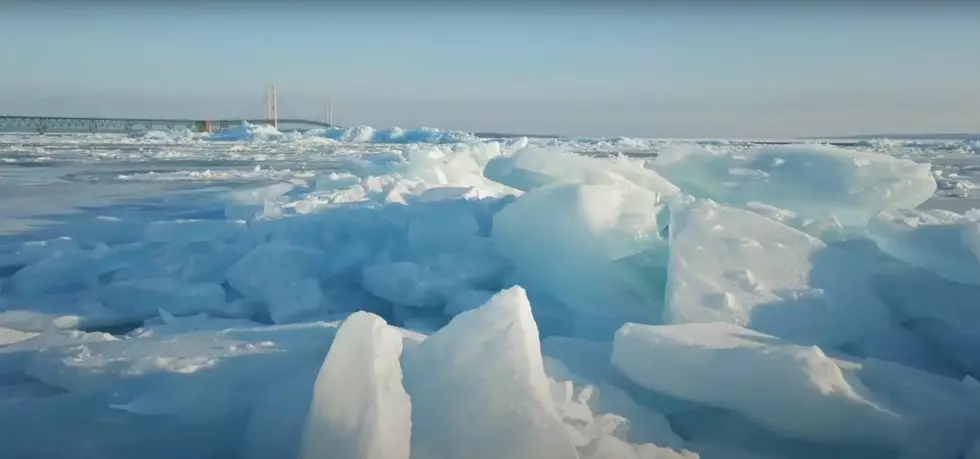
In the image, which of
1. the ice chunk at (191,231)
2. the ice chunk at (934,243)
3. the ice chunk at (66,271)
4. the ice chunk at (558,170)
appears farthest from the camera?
the ice chunk at (191,231)

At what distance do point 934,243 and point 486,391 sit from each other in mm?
2468

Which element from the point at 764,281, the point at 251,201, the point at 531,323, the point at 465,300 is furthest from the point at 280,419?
the point at 251,201

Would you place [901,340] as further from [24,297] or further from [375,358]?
[24,297]

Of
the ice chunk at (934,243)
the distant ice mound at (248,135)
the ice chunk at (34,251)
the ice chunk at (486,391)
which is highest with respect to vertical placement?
the ice chunk at (934,243)

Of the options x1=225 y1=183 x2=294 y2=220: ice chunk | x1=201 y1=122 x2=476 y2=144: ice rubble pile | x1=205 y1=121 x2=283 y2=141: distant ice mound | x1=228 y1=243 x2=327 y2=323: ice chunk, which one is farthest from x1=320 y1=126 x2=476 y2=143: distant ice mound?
x1=228 y1=243 x2=327 y2=323: ice chunk

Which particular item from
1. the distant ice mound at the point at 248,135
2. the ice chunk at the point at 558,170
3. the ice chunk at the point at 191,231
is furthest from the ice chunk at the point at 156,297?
the distant ice mound at the point at 248,135

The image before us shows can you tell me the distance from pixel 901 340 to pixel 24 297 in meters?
4.54

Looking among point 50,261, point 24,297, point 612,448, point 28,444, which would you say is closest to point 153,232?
point 50,261

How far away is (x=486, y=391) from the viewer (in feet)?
6.44

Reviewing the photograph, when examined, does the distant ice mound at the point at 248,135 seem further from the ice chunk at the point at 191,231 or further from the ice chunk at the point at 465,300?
the ice chunk at the point at 465,300

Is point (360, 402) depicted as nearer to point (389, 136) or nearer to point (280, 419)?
point (280, 419)

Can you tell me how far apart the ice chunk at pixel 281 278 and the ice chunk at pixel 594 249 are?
121 cm

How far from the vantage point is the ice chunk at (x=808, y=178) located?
4.02m

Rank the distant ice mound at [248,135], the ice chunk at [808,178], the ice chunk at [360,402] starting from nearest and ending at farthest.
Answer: the ice chunk at [360,402], the ice chunk at [808,178], the distant ice mound at [248,135]
